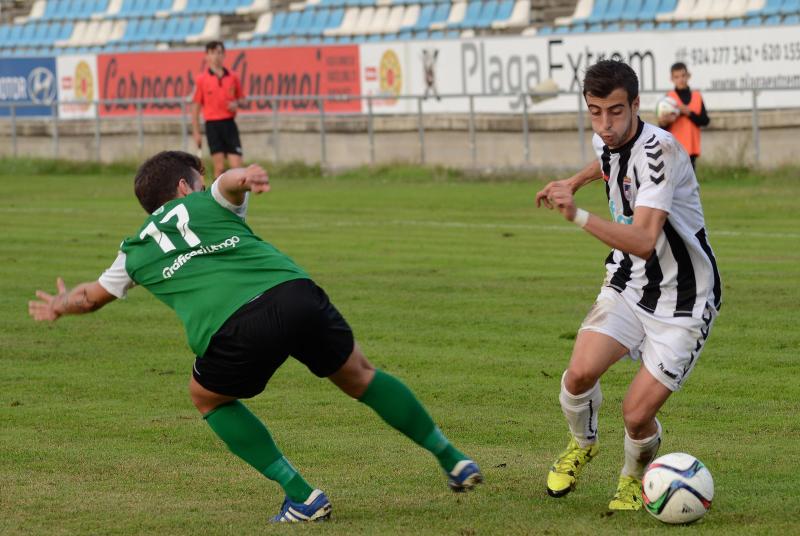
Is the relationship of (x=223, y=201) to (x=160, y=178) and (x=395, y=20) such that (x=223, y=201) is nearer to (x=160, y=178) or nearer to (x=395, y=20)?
(x=160, y=178)

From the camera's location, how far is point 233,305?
5930mm

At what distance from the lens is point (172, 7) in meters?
41.7

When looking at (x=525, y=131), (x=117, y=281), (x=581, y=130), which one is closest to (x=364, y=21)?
(x=525, y=131)

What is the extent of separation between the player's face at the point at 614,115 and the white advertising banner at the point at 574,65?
18375mm

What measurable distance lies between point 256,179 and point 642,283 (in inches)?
67.9

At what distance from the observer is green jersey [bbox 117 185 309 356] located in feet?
19.5

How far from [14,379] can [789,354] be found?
5.16 m

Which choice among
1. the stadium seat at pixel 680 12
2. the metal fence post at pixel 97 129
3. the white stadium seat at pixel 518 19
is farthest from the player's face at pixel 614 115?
the metal fence post at pixel 97 129

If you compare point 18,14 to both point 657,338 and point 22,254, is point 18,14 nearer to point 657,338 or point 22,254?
point 22,254

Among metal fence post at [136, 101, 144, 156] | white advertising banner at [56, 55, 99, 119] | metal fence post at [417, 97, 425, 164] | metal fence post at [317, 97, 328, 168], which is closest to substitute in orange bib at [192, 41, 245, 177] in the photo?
metal fence post at [417, 97, 425, 164]

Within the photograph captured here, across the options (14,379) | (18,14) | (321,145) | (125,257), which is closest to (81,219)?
(321,145)

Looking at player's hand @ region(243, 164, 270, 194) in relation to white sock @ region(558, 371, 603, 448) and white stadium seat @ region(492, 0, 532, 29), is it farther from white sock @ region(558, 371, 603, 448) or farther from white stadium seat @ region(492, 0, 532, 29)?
white stadium seat @ region(492, 0, 532, 29)

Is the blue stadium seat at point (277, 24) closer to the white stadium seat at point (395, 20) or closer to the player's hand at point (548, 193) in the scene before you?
the white stadium seat at point (395, 20)

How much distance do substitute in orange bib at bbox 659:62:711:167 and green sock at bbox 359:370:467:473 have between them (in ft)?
51.2
